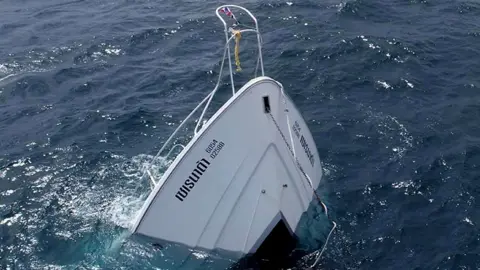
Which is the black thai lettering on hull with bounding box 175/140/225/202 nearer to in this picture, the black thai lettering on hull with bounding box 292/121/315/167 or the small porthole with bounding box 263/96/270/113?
the small porthole with bounding box 263/96/270/113

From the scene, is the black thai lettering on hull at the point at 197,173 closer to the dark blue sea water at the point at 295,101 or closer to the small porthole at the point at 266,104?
the dark blue sea water at the point at 295,101

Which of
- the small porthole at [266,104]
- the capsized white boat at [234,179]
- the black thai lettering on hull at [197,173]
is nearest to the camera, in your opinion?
the capsized white boat at [234,179]

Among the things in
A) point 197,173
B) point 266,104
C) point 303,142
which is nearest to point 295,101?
point 303,142

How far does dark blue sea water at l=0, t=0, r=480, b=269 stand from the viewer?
16.5 meters

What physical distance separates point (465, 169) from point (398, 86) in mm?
5632

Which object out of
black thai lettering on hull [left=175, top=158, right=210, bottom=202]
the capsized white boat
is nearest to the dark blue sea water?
the capsized white boat

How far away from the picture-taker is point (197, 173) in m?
14.4

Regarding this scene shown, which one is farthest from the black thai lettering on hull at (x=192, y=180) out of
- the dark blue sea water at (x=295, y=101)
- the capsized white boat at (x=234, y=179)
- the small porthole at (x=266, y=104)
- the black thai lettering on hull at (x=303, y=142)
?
the black thai lettering on hull at (x=303, y=142)

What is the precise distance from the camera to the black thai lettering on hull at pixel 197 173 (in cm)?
1433

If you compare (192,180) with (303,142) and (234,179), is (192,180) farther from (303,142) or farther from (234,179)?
(303,142)

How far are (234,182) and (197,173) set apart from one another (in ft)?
3.72

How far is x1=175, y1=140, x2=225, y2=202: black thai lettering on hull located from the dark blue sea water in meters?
1.32

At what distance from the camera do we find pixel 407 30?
2722cm

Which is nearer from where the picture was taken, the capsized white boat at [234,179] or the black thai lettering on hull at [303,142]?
the capsized white boat at [234,179]
